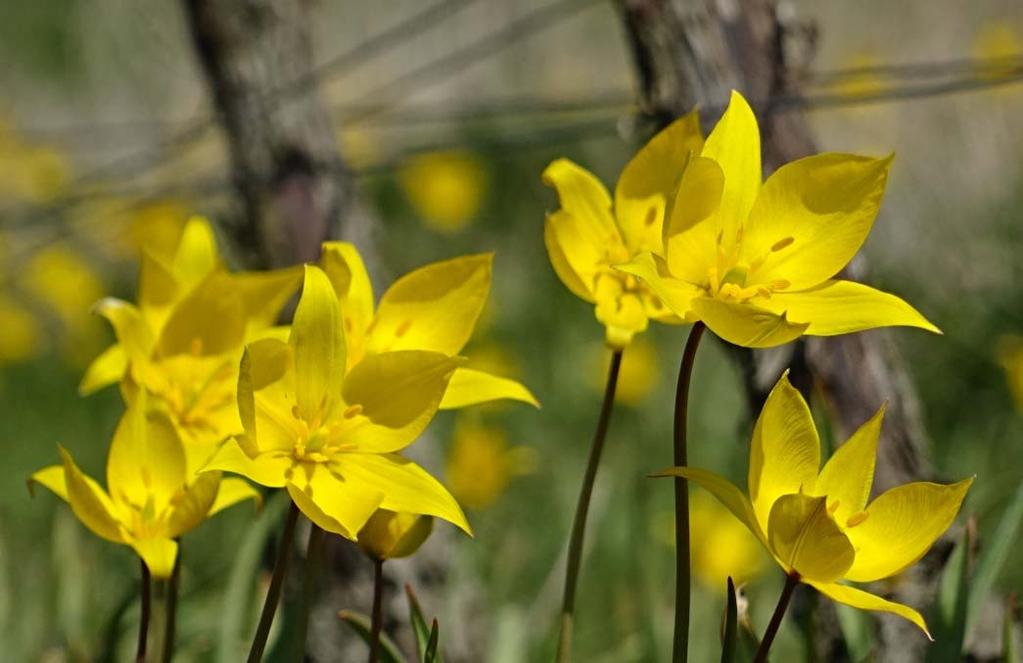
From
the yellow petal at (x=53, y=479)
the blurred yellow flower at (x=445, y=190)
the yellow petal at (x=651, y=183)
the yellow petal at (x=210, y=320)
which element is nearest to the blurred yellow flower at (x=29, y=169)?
the blurred yellow flower at (x=445, y=190)

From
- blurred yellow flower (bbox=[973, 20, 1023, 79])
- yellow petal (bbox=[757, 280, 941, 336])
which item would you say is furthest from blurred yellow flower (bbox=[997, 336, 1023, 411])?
yellow petal (bbox=[757, 280, 941, 336])

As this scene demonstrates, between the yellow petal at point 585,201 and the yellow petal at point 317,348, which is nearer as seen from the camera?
the yellow petal at point 317,348

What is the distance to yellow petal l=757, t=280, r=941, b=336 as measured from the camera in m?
0.97

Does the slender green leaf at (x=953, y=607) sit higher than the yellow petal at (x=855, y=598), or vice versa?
the yellow petal at (x=855, y=598)

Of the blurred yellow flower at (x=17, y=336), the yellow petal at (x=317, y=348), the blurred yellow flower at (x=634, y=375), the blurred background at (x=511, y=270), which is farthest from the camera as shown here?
the blurred yellow flower at (x=17, y=336)

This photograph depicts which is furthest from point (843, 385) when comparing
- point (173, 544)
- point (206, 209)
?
point (206, 209)

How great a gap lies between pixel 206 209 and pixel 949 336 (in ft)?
9.04

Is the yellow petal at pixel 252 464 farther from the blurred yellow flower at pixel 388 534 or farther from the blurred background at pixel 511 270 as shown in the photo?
the blurred background at pixel 511 270

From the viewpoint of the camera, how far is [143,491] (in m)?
1.12

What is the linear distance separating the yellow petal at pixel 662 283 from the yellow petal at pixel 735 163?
8 centimetres

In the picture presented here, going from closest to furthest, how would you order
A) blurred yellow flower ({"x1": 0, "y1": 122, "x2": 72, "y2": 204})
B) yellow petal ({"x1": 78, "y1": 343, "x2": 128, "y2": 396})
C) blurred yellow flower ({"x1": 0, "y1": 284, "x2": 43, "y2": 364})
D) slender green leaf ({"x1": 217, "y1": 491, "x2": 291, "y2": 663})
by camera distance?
1. yellow petal ({"x1": 78, "y1": 343, "x2": 128, "y2": 396})
2. slender green leaf ({"x1": 217, "y1": 491, "x2": 291, "y2": 663})
3. blurred yellow flower ({"x1": 0, "y1": 284, "x2": 43, "y2": 364})
4. blurred yellow flower ({"x1": 0, "y1": 122, "x2": 72, "y2": 204})

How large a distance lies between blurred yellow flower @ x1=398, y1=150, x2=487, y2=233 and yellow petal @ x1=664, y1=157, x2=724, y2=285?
3761mm

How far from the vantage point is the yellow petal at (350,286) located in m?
1.14

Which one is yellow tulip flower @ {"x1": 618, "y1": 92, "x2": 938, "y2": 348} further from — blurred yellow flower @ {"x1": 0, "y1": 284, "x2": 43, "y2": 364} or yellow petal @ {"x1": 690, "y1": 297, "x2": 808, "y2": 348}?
blurred yellow flower @ {"x1": 0, "y1": 284, "x2": 43, "y2": 364}
